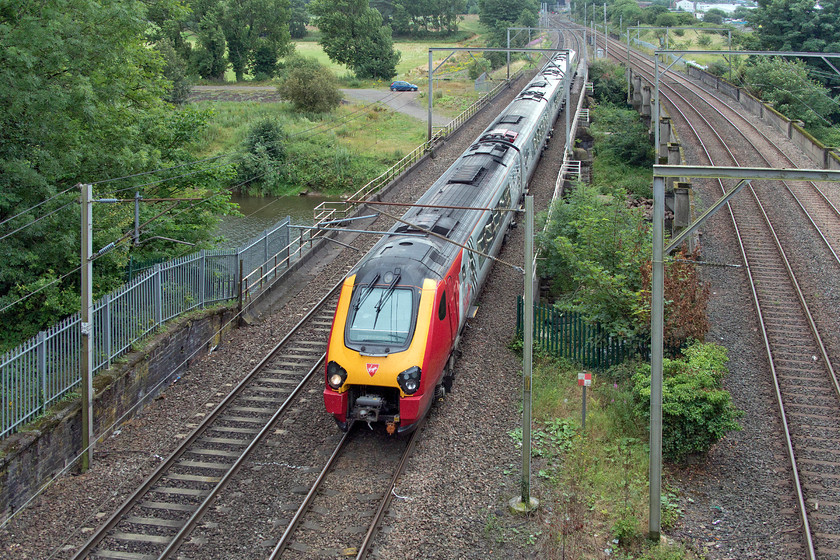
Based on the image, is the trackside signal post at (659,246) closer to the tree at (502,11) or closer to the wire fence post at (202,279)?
the wire fence post at (202,279)

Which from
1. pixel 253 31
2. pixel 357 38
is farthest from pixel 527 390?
pixel 357 38

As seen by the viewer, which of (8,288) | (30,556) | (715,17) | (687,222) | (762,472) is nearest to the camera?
(30,556)

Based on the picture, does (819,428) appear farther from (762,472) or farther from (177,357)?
(177,357)

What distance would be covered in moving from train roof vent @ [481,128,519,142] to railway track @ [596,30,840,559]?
800cm

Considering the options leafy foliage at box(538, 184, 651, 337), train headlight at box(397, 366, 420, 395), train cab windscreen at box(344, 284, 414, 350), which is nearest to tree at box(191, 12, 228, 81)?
leafy foliage at box(538, 184, 651, 337)

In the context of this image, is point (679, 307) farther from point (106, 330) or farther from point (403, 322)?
point (106, 330)

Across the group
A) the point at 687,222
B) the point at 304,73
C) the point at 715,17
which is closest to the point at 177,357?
the point at 687,222

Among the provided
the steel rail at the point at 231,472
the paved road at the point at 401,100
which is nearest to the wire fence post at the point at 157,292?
the steel rail at the point at 231,472

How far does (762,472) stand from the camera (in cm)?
1367

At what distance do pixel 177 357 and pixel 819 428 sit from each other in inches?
518

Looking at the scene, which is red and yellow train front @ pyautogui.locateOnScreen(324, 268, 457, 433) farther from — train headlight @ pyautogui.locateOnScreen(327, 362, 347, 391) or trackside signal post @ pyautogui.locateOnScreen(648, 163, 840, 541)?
trackside signal post @ pyautogui.locateOnScreen(648, 163, 840, 541)

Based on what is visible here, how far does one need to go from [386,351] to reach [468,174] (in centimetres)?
928

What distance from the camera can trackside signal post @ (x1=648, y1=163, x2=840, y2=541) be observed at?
1063cm

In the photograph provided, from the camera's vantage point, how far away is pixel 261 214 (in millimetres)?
42438
